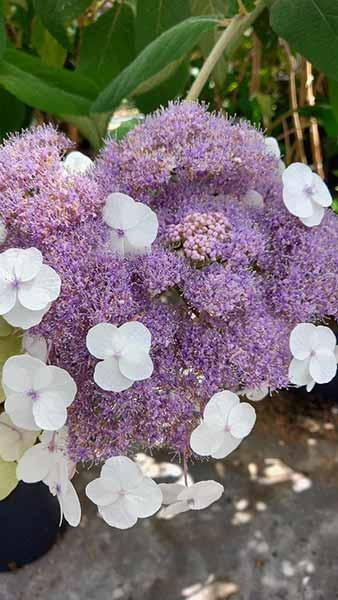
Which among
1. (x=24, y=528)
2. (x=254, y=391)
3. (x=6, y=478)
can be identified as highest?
(x=254, y=391)

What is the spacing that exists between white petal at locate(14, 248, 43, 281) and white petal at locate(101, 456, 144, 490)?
0.10 m

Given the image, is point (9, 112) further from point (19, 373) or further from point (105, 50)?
point (19, 373)

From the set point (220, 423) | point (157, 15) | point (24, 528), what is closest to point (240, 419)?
point (220, 423)

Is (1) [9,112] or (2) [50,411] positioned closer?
(2) [50,411]

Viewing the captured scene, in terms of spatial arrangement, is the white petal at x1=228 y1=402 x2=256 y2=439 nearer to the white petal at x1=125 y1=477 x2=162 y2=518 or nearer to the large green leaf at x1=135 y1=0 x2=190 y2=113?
the white petal at x1=125 y1=477 x2=162 y2=518

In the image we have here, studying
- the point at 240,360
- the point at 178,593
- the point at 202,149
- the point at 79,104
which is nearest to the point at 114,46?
the point at 79,104

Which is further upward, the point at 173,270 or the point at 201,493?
the point at 173,270

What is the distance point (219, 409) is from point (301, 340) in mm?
56

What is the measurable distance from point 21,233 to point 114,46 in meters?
0.36

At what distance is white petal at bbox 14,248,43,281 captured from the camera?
0.31m

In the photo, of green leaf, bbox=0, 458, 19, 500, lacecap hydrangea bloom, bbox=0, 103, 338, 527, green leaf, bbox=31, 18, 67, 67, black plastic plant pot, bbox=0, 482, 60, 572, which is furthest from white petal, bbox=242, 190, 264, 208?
black plastic plant pot, bbox=0, 482, 60, 572

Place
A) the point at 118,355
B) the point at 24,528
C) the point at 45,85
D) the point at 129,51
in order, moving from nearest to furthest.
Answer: the point at 118,355 → the point at 45,85 → the point at 129,51 → the point at 24,528

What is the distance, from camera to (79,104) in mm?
553

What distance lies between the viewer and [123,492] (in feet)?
1.09
